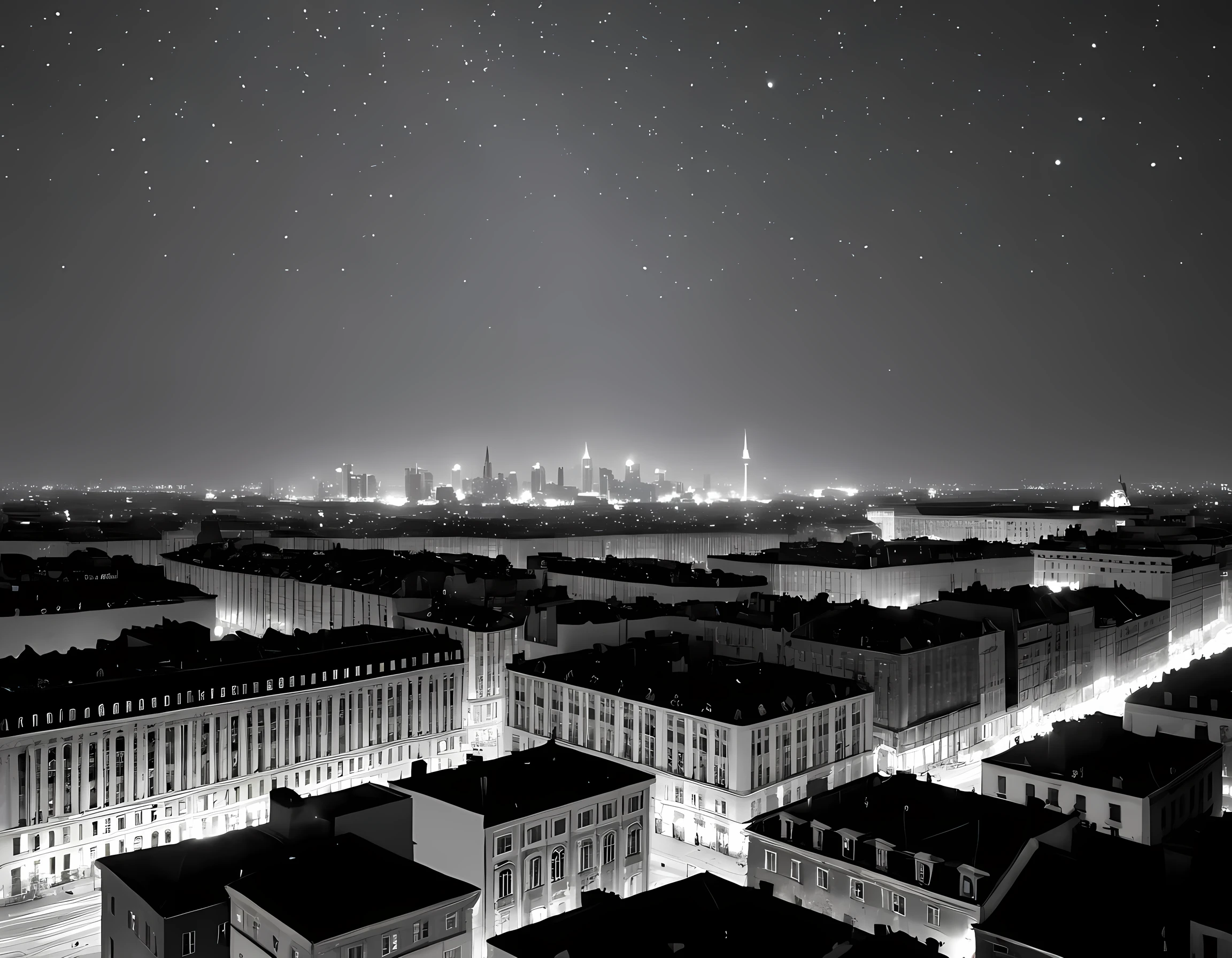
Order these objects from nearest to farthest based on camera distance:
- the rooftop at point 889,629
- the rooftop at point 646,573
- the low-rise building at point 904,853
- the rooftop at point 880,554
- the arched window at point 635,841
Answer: the low-rise building at point 904,853, the arched window at point 635,841, the rooftop at point 889,629, the rooftop at point 646,573, the rooftop at point 880,554

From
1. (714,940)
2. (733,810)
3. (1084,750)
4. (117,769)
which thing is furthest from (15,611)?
(1084,750)

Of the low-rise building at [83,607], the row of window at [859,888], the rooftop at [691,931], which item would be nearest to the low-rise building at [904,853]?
the row of window at [859,888]

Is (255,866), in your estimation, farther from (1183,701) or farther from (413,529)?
(413,529)

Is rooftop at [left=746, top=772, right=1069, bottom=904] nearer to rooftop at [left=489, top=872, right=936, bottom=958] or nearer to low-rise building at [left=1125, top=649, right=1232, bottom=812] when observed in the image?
rooftop at [left=489, top=872, right=936, bottom=958]

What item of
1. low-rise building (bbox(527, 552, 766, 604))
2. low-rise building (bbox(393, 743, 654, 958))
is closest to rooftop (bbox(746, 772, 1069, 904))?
low-rise building (bbox(393, 743, 654, 958))

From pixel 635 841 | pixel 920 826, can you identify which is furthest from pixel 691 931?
pixel 635 841

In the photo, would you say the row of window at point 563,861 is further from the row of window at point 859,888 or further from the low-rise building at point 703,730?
the row of window at point 859,888
